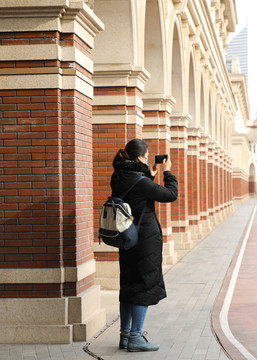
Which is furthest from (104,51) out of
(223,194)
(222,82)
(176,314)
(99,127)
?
(223,194)

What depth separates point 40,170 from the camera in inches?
262

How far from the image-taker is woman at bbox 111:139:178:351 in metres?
5.99

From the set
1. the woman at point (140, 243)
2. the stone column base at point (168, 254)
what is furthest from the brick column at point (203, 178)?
the woman at point (140, 243)

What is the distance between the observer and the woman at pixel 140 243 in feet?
19.6

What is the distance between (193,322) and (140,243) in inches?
82.9

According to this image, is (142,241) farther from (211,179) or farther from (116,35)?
(211,179)

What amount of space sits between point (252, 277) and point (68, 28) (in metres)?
6.66

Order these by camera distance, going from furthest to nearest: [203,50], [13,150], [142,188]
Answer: [203,50] < [13,150] < [142,188]

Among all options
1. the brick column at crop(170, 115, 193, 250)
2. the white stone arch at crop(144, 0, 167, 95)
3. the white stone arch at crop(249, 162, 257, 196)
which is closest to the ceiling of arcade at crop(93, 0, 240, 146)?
the white stone arch at crop(144, 0, 167, 95)

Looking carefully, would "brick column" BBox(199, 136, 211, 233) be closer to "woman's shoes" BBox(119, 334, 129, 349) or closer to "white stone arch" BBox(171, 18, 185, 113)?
"white stone arch" BBox(171, 18, 185, 113)

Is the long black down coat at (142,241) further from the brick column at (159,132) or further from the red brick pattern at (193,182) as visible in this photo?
the red brick pattern at (193,182)

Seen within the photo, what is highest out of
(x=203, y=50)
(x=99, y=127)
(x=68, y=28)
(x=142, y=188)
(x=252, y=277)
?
(x=203, y=50)

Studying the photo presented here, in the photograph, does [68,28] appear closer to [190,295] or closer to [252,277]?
[190,295]

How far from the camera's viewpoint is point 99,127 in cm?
1035
